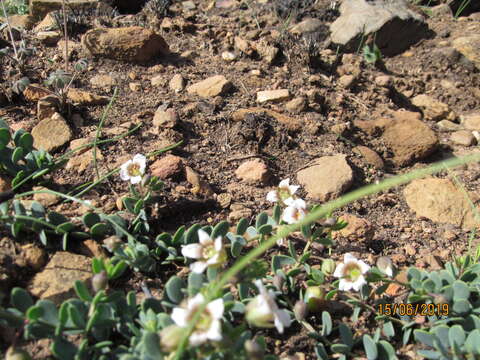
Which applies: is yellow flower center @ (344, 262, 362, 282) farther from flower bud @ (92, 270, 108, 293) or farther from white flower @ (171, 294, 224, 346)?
flower bud @ (92, 270, 108, 293)

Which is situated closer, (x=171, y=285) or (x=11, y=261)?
(x=171, y=285)

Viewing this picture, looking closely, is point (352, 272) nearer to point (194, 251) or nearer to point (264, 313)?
point (264, 313)

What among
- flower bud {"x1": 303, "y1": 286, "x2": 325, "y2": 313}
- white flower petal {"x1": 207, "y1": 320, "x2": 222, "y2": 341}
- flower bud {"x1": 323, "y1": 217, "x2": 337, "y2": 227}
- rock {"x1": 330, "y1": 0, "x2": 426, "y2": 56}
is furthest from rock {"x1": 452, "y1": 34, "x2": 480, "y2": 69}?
white flower petal {"x1": 207, "y1": 320, "x2": 222, "y2": 341}

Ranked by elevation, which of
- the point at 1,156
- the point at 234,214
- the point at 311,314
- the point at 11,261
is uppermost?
the point at 1,156

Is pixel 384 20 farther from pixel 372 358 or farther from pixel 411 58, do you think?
pixel 372 358

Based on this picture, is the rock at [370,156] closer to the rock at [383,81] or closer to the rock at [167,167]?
the rock at [383,81]

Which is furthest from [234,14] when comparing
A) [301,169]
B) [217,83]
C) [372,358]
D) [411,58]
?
[372,358]
